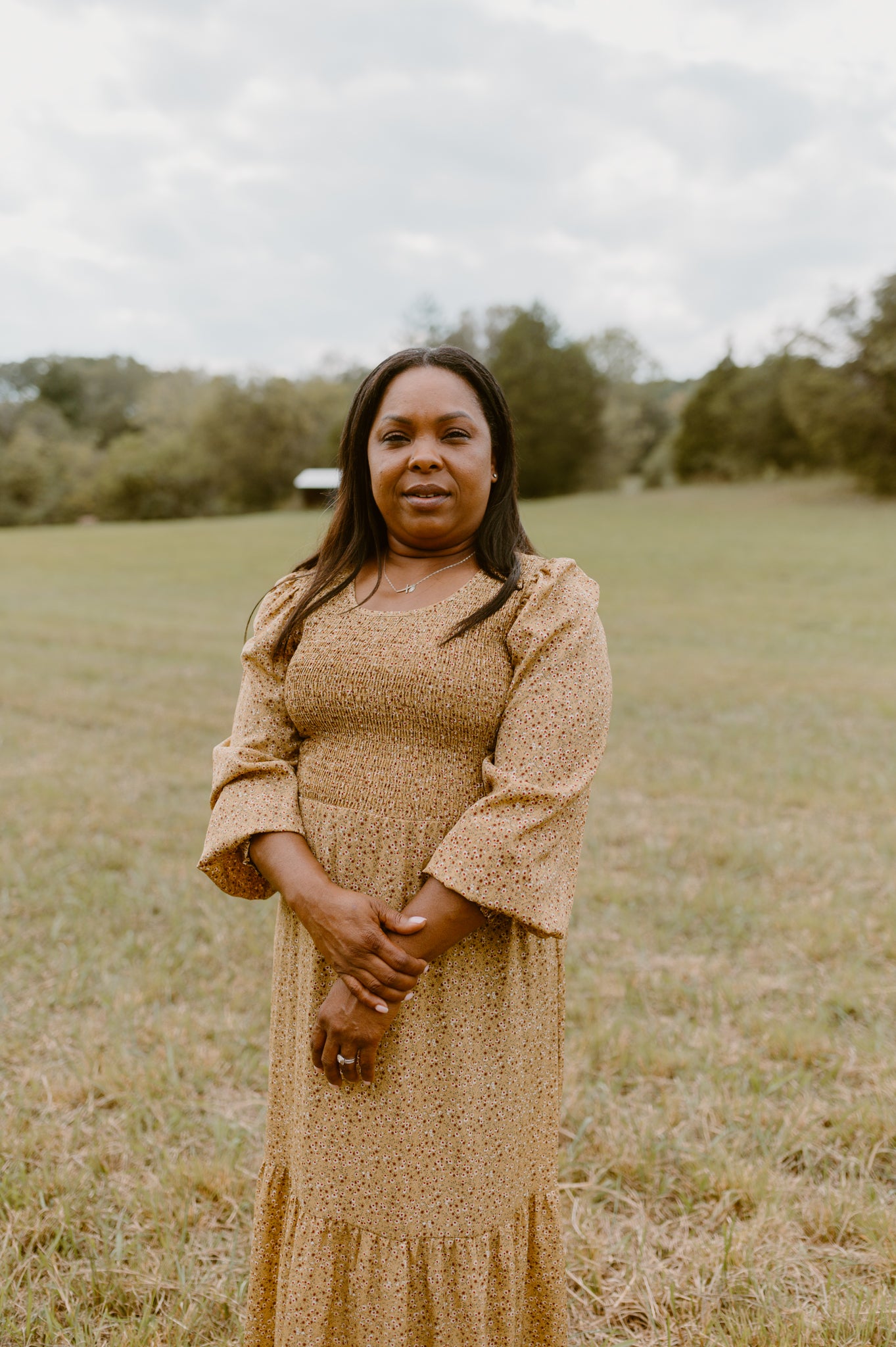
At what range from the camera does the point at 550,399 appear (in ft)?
147

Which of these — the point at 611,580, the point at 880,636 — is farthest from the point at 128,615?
the point at 880,636

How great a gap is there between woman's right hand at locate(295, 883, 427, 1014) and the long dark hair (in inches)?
20.5

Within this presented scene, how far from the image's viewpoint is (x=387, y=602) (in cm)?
181

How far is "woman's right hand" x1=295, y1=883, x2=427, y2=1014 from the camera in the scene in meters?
1.55

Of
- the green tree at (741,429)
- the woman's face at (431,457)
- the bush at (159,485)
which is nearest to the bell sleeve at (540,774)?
→ the woman's face at (431,457)

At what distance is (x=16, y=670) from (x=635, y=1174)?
8.80 meters

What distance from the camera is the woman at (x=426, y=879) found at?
5.24 ft

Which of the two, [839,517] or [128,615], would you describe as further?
[839,517]

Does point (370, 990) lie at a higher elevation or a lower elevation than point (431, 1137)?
higher

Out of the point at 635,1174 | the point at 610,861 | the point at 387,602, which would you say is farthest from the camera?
the point at 610,861

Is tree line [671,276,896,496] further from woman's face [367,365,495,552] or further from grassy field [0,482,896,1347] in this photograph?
woman's face [367,365,495,552]

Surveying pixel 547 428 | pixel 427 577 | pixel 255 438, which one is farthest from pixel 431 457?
pixel 255 438

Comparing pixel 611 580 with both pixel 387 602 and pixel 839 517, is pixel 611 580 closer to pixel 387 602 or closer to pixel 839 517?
pixel 839 517

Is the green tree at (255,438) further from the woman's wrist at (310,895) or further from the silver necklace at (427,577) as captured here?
the woman's wrist at (310,895)
